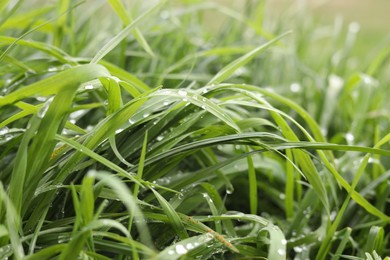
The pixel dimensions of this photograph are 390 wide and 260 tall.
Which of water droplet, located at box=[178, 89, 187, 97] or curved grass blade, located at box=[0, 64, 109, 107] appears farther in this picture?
water droplet, located at box=[178, 89, 187, 97]

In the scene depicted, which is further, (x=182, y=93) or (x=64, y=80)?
(x=182, y=93)

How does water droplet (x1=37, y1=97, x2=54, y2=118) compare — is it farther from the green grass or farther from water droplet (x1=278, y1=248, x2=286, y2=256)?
water droplet (x1=278, y1=248, x2=286, y2=256)

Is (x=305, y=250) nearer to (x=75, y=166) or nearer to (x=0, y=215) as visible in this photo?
(x=75, y=166)

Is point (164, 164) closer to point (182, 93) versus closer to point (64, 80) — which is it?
point (182, 93)

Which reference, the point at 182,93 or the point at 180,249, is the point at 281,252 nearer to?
the point at 180,249

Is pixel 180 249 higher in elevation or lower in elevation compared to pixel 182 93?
lower

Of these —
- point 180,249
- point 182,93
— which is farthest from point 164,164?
point 180,249

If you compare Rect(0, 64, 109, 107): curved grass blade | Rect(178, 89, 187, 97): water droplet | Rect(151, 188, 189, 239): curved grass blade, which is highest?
Rect(0, 64, 109, 107): curved grass blade

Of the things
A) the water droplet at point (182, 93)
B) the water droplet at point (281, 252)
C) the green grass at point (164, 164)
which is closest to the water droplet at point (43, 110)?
the green grass at point (164, 164)

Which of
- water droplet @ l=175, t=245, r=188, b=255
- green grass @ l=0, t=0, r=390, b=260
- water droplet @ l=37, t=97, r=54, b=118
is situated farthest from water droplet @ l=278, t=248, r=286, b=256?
water droplet @ l=37, t=97, r=54, b=118

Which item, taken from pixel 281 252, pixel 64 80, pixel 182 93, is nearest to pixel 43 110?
pixel 64 80
